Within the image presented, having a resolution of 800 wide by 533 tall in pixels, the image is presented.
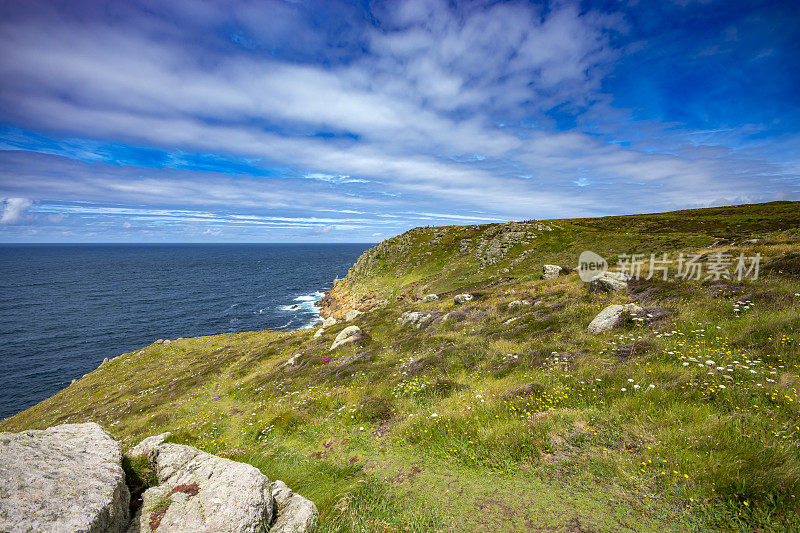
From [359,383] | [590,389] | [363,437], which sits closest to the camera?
[590,389]

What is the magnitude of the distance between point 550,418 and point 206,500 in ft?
30.2

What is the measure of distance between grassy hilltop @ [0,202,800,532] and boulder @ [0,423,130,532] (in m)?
3.69

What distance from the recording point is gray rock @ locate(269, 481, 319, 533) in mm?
6000

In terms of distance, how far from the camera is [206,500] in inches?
245

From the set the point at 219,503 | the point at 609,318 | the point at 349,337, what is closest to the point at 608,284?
the point at 609,318

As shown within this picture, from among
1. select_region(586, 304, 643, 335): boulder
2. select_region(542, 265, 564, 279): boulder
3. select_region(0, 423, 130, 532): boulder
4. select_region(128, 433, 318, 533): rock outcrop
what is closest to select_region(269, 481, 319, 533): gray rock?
select_region(128, 433, 318, 533): rock outcrop

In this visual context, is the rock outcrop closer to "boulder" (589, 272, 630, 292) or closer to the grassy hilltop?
the grassy hilltop

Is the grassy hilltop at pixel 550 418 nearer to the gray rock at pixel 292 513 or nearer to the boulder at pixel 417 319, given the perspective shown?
the gray rock at pixel 292 513

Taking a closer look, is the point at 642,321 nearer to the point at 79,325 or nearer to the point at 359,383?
the point at 359,383

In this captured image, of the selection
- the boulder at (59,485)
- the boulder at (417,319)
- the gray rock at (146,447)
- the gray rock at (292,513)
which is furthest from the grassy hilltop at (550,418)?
the boulder at (59,485)

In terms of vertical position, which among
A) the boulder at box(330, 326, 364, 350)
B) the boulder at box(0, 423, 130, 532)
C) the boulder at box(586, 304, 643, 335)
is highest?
the boulder at box(586, 304, 643, 335)

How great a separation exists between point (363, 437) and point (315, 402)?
6.07m

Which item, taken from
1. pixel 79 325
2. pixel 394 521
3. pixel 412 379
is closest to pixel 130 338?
pixel 79 325

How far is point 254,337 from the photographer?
54969mm
